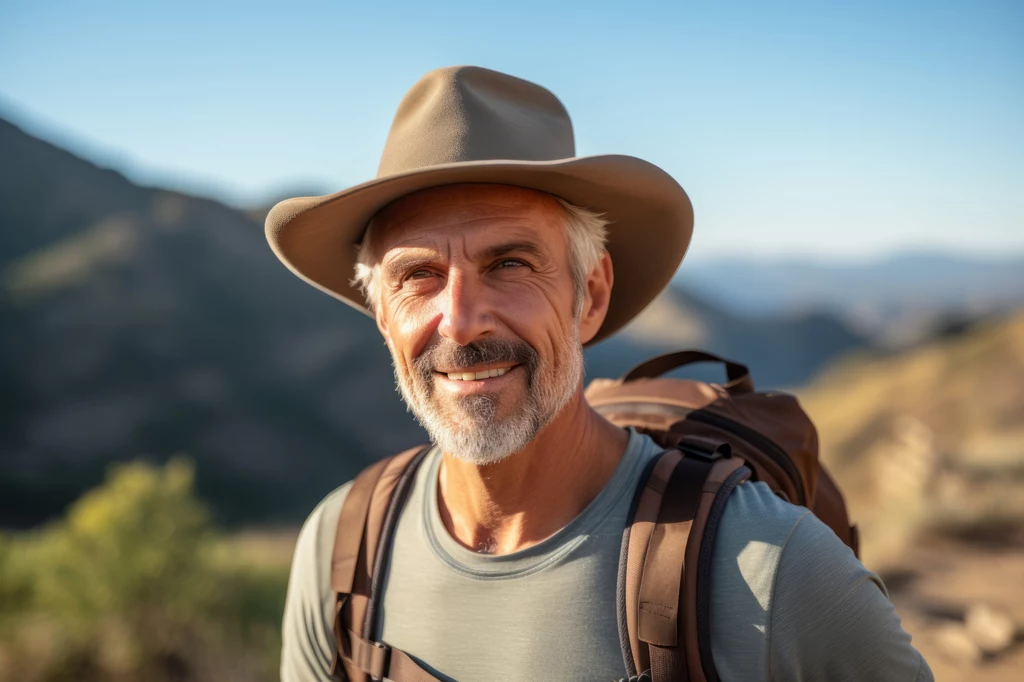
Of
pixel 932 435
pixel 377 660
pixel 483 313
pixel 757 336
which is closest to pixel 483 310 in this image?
pixel 483 313

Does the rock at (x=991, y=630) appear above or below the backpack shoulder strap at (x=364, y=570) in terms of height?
below

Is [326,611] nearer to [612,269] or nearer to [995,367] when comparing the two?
[612,269]

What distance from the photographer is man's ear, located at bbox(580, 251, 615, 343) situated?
208 centimetres

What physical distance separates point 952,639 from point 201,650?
7464mm

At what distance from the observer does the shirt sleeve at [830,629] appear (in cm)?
154

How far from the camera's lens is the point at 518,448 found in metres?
1.86

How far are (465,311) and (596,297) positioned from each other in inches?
19.1

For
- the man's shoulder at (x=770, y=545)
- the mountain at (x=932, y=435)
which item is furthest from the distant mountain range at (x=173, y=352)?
the man's shoulder at (x=770, y=545)

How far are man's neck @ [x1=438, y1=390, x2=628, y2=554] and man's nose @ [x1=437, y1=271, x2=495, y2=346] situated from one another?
0.32 m

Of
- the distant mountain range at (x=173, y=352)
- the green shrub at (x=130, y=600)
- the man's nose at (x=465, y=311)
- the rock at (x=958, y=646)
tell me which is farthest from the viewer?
the distant mountain range at (x=173, y=352)

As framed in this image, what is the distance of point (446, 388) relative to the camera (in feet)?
6.15

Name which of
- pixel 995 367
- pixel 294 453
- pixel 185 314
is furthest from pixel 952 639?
pixel 185 314

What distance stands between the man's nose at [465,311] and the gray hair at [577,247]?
279 millimetres

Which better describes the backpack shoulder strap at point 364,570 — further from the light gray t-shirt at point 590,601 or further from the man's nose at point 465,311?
the man's nose at point 465,311
